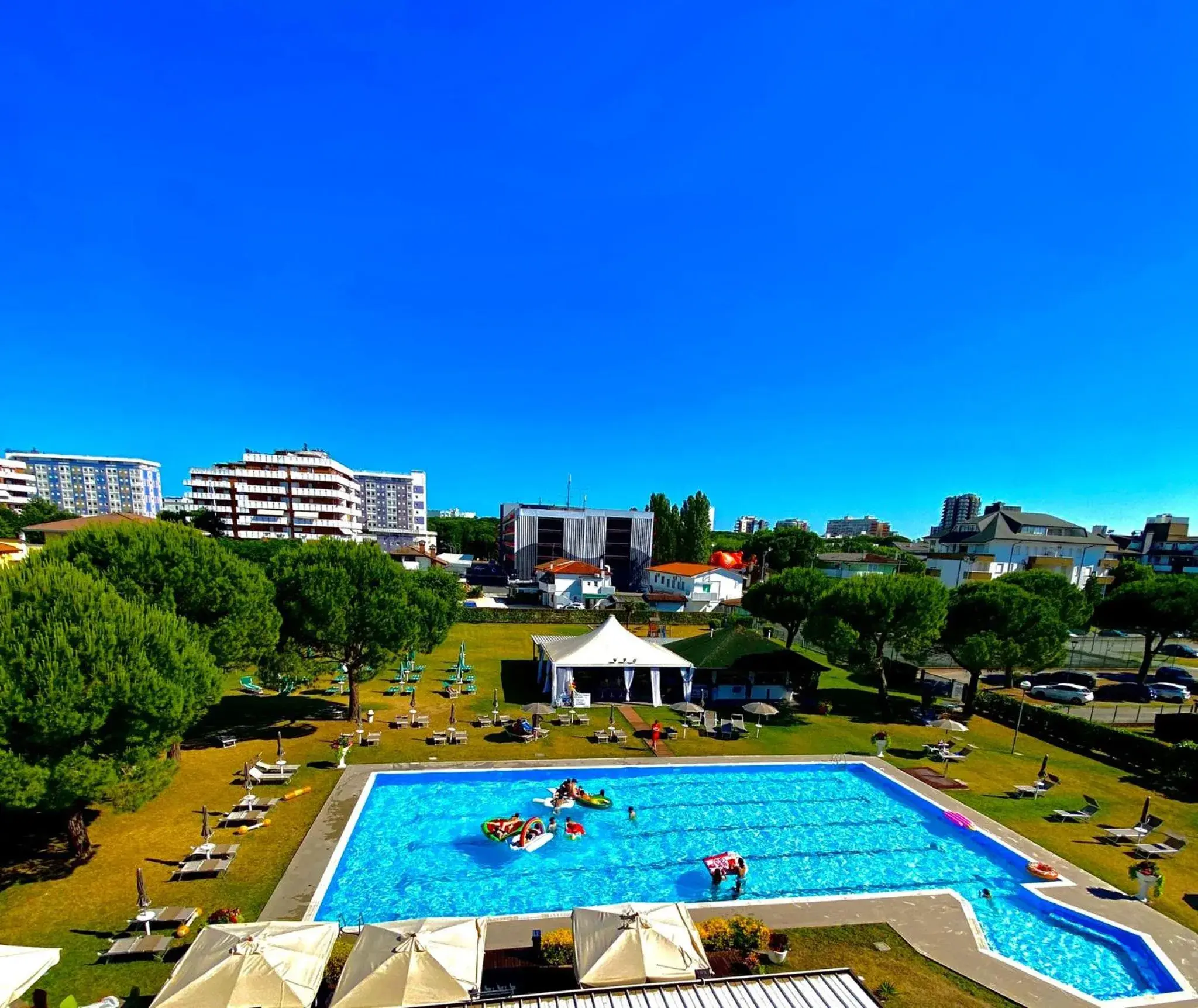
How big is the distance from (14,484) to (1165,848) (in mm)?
187683

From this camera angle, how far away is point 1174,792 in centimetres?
2425

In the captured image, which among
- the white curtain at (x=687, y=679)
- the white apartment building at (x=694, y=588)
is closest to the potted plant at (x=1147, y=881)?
the white curtain at (x=687, y=679)

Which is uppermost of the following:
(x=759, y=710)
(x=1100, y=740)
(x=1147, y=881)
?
(x=759, y=710)

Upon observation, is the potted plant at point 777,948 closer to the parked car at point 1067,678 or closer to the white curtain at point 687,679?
the white curtain at point 687,679

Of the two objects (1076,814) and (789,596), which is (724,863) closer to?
(1076,814)

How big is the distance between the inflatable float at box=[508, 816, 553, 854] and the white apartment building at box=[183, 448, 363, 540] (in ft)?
265

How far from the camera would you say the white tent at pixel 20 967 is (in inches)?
381

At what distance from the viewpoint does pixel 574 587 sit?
76812mm

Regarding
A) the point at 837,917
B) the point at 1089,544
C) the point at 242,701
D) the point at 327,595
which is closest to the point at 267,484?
the point at 242,701

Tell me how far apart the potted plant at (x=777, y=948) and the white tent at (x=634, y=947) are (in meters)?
2.51

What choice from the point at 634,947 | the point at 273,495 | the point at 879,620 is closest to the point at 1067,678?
the point at 879,620

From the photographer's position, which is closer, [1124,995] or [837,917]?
[1124,995]

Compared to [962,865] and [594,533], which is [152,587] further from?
[594,533]

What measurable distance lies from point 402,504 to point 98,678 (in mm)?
169619
